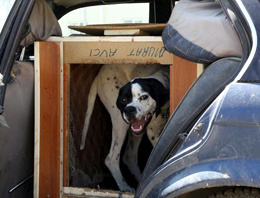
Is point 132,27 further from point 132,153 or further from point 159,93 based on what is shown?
point 132,153

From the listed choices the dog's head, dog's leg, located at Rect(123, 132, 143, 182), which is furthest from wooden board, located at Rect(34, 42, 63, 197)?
dog's leg, located at Rect(123, 132, 143, 182)

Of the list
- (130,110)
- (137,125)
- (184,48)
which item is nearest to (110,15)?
(137,125)

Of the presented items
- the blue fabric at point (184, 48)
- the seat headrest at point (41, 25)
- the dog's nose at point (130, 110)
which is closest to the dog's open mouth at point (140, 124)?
the dog's nose at point (130, 110)

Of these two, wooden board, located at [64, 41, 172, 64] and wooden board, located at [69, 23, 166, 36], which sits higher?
wooden board, located at [69, 23, 166, 36]

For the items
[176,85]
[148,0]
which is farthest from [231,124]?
[148,0]

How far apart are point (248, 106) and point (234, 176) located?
0.89 ft

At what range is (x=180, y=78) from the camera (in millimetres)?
3227

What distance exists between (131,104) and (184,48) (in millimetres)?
1004

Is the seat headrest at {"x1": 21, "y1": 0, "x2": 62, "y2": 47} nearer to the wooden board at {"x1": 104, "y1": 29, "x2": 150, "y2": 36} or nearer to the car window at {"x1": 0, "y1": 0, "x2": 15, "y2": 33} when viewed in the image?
the car window at {"x1": 0, "y1": 0, "x2": 15, "y2": 33}

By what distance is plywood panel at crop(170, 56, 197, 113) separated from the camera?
320cm

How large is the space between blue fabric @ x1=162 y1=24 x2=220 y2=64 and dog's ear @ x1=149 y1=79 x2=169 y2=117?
77 cm

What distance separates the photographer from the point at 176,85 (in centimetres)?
324

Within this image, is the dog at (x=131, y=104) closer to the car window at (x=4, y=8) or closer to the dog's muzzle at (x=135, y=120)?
the dog's muzzle at (x=135, y=120)

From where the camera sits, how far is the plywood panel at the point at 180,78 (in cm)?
320
